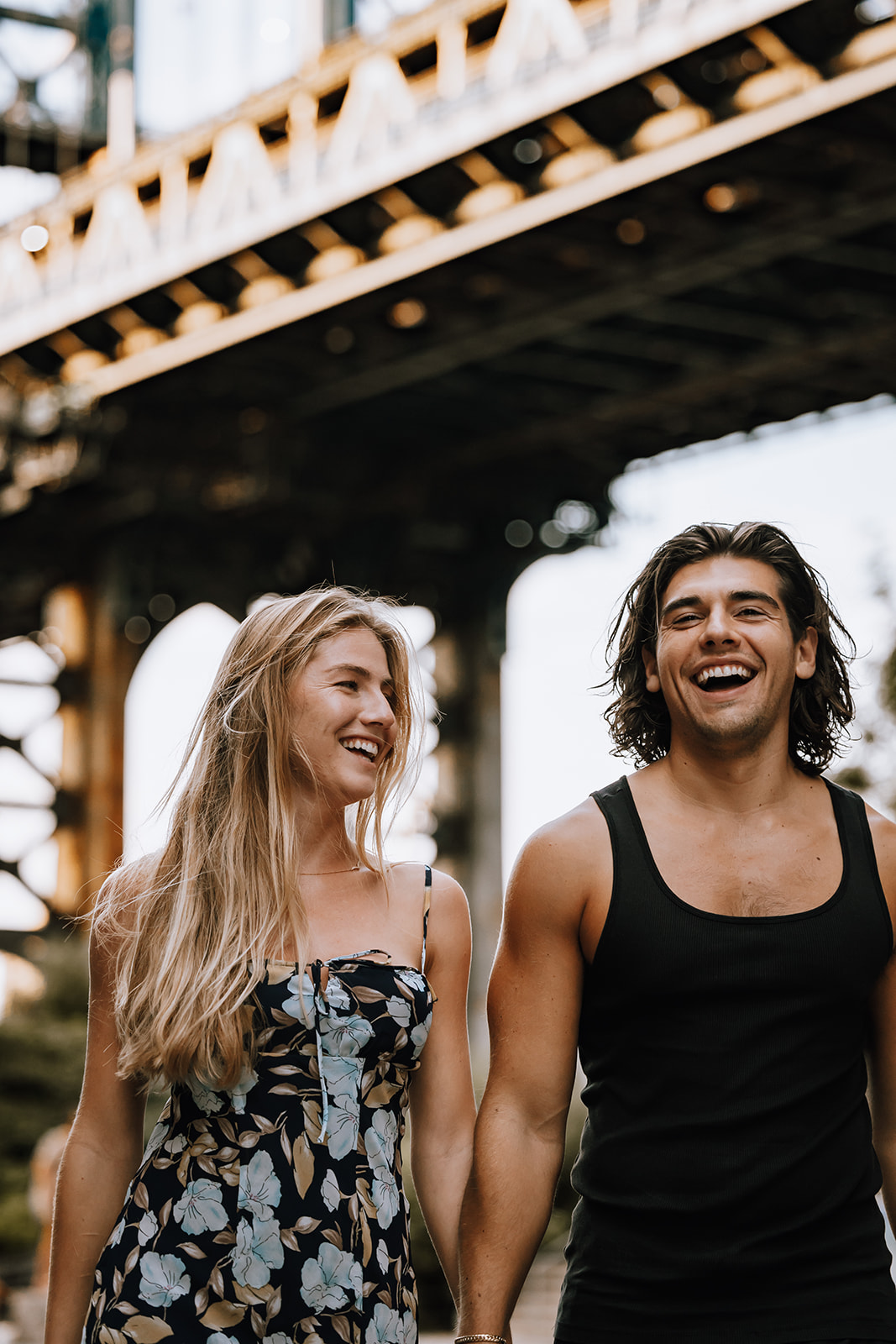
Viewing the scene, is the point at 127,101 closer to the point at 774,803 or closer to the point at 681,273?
the point at 681,273

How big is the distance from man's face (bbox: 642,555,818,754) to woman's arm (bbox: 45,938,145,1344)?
3.91 ft

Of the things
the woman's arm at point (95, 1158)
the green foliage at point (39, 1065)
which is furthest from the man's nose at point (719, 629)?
the green foliage at point (39, 1065)

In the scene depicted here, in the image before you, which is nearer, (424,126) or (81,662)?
(424,126)

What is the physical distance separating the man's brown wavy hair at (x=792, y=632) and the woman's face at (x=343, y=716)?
52 cm

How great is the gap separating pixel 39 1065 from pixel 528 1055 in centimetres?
2428

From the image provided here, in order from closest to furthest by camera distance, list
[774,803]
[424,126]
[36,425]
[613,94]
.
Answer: [774,803] → [613,94] → [424,126] → [36,425]

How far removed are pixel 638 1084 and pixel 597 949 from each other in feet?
0.81

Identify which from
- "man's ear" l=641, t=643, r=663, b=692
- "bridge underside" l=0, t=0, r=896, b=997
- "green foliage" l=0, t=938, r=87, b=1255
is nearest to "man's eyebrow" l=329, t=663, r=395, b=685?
"man's ear" l=641, t=643, r=663, b=692

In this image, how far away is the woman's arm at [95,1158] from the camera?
3.87 metres

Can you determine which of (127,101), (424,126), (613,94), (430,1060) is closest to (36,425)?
(127,101)

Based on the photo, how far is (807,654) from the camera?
412cm

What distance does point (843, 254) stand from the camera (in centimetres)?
2784

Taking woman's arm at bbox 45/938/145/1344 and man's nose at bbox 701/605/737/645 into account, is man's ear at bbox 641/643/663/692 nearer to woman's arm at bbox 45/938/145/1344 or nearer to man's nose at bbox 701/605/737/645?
man's nose at bbox 701/605/737/645

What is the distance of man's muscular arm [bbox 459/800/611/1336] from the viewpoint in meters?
3.90
